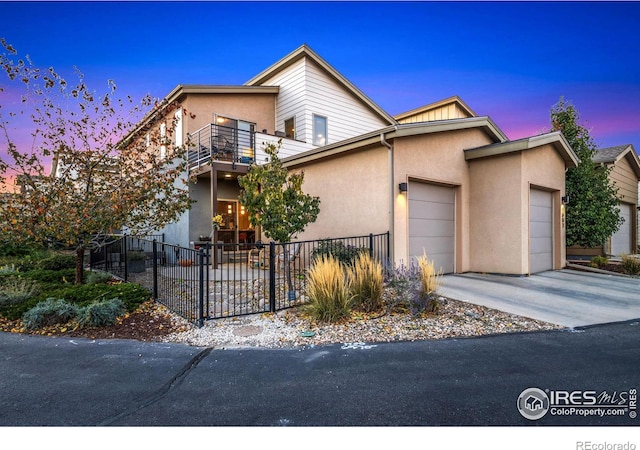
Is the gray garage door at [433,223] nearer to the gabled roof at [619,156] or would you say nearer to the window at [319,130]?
the window at [319,130]

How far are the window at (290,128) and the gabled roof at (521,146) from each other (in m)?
7.10

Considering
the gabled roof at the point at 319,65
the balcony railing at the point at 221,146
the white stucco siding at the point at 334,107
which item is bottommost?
the balcony railing at the point at 221,146

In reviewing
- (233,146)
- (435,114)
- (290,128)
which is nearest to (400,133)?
(233,146)

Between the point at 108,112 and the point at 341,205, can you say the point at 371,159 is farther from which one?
the point at 108,112

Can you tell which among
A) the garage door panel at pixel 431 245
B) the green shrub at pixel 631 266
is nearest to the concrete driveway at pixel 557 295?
the garage door panel at pixel 431 245

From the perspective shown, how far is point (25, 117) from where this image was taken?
22.1ft

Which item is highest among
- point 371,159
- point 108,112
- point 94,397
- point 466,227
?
point 108,112

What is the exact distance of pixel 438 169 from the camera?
8945 millimetres

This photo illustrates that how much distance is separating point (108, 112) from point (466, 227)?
9351mm

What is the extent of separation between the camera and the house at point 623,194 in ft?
47.0

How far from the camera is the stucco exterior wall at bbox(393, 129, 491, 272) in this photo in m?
8.03

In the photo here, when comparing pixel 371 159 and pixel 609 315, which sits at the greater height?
pixel 371 159

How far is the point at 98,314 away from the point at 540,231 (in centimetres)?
1100
